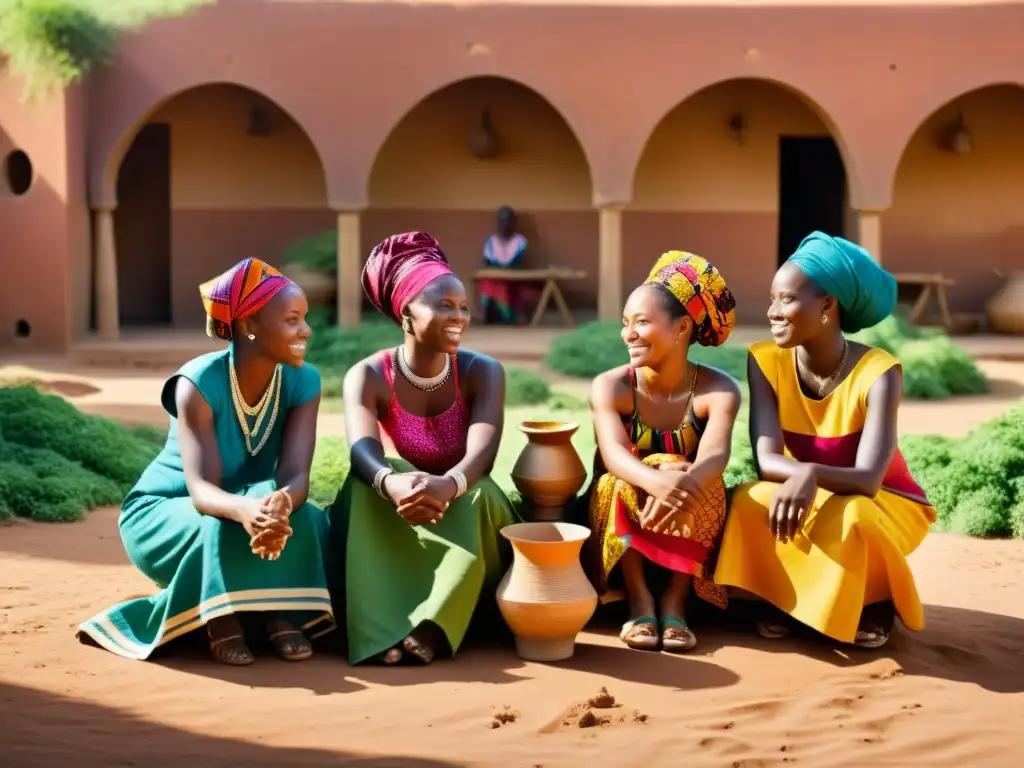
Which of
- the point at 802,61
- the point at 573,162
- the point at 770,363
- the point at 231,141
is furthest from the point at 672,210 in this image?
the point at 770,363

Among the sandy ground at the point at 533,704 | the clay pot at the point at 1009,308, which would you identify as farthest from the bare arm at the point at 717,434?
the clay pot at the point at 1009,308

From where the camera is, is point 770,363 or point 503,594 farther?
point 770,363

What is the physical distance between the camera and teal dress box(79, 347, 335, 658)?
4.69m

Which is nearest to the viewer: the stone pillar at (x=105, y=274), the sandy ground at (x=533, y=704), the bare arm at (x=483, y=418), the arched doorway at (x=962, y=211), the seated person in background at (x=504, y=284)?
the sandy ground at (x=533, y=704)

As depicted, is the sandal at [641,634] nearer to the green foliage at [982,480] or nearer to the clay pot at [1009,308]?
the green foliage at [982,480]

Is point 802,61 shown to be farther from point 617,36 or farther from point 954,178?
point 954,178

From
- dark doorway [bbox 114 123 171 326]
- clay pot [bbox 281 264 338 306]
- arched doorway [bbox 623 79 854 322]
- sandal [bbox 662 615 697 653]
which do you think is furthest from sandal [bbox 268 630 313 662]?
dark doorway [bbox 114 123 171 326]

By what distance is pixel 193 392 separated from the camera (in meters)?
4.91

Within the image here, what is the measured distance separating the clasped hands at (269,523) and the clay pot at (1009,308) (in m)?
12.1

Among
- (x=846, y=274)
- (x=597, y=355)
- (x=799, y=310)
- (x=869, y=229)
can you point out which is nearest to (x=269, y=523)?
(x=799, y=310)

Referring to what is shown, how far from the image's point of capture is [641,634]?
4863 mm

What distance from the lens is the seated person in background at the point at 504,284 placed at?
15523 millimetres

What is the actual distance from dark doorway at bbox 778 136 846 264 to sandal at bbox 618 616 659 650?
48.7 feet

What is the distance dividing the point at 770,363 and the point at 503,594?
132 cm
